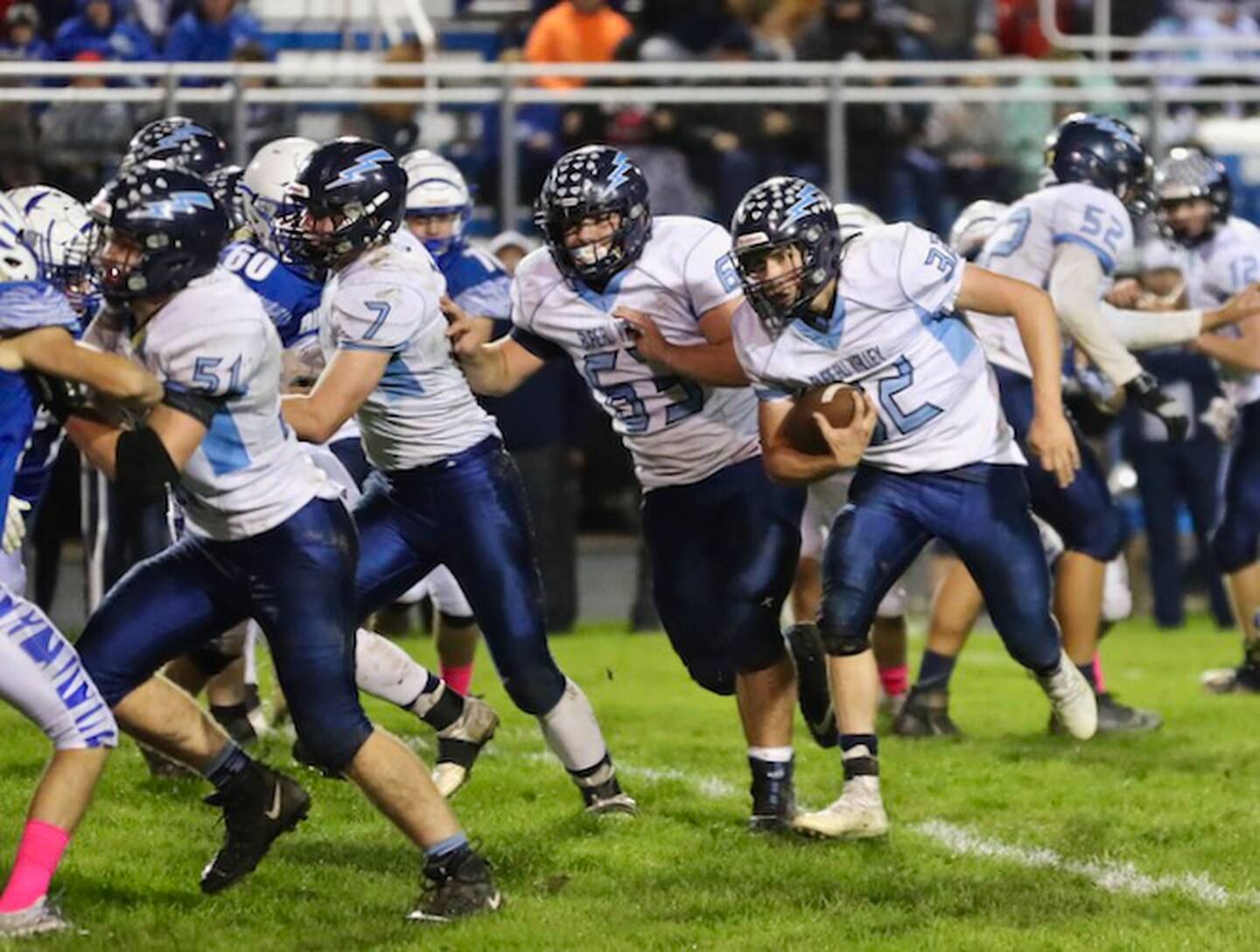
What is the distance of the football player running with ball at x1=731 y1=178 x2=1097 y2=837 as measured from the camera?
6.01m

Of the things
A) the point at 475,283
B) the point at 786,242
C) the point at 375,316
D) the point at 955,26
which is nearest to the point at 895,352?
the point at 786,242

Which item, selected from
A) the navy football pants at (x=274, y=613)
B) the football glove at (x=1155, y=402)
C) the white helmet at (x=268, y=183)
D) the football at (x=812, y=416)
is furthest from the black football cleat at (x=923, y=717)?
the navy football pants at (x=274, y=613)

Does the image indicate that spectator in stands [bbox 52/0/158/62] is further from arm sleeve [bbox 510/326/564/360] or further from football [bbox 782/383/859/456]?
football [bbox 782/383/859/456]

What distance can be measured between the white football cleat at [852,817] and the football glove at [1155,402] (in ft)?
5.87

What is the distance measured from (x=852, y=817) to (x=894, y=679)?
2.49 m

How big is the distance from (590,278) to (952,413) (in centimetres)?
95

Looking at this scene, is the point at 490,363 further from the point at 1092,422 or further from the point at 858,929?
the point at 1092,422

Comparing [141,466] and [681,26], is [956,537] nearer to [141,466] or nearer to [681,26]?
[141,466]

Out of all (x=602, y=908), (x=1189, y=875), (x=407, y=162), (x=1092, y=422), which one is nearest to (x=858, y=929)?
(x=602, y=908)

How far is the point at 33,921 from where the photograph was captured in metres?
5.01

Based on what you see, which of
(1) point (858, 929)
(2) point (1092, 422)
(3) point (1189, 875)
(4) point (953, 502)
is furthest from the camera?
(2) point (1092, 422)

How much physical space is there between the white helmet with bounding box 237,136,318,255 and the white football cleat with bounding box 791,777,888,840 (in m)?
2.16

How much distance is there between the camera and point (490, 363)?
6.36m

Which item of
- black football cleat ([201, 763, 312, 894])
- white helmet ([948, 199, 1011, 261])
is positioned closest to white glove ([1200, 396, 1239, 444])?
white helmet ([948, 199, 1011, 261])
